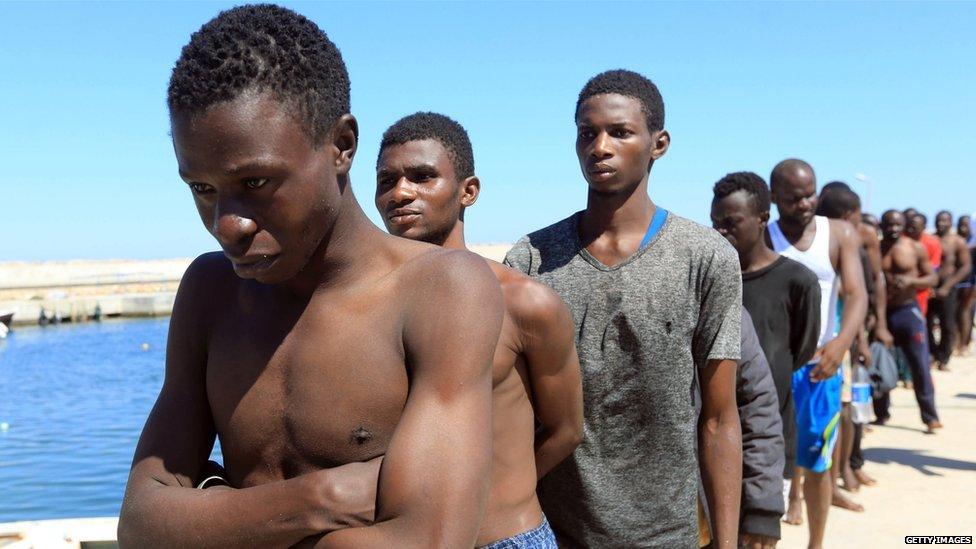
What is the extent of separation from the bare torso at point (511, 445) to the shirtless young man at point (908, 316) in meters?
8.51

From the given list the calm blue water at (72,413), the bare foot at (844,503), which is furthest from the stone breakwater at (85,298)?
the bare foot at (844,503)

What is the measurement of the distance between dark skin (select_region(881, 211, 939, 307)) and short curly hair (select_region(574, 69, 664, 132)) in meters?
7.64

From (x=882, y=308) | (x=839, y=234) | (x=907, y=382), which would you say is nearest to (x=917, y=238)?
(x=907, y=382)

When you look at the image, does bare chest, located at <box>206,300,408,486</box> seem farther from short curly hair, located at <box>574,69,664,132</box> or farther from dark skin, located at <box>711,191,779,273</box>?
dark skin, located at <box>711,191,779,273</box>

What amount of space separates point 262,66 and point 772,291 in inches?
135

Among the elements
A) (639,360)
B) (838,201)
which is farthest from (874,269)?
(639,360)

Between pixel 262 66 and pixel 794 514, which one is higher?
pixel 262 66

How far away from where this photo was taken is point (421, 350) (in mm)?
1494

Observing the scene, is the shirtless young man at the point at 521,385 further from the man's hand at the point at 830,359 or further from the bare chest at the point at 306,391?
the man's hand at the point at 830,359

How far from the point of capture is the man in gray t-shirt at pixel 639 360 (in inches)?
106

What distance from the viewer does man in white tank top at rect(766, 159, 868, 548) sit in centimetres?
530

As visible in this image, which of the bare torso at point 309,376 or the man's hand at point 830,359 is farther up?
the bare torso at point 309,376

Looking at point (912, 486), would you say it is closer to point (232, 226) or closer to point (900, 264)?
point (900, 264)

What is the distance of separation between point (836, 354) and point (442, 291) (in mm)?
4347
